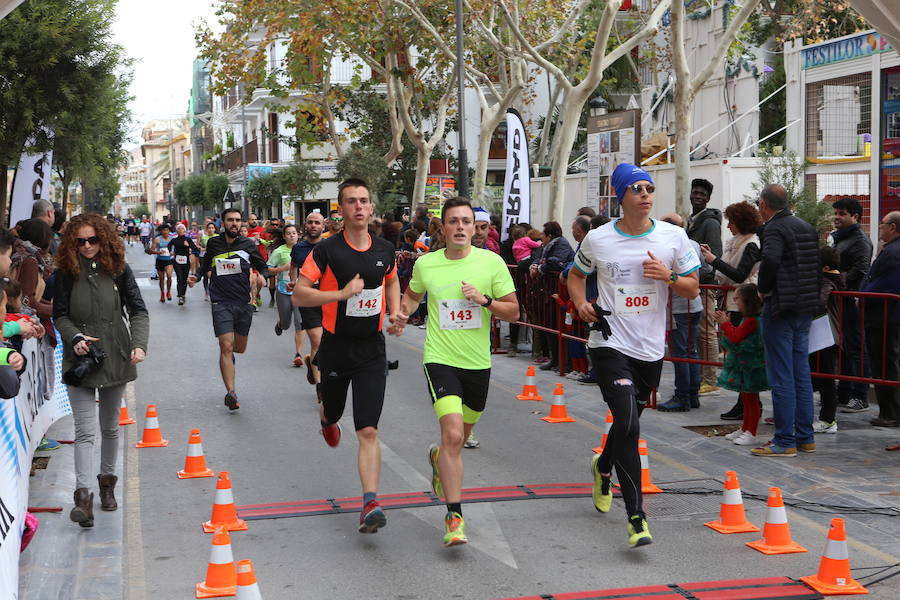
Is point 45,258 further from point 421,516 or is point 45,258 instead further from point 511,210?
point 511,210

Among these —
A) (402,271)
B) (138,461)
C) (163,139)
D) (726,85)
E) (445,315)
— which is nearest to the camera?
(445,315)

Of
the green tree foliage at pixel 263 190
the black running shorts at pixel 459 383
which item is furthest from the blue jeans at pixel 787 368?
the green tree foliage at pixel 263 190

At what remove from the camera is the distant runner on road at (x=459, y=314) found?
20.2 feet

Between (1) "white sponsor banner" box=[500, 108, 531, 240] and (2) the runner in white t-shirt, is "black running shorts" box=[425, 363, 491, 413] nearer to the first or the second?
(2) the runner in white t-shirt

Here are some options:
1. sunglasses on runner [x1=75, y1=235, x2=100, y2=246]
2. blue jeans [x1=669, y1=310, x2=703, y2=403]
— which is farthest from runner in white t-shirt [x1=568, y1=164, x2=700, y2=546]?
blue jeans [x1=669, y1=310, x2=703, y2=403]

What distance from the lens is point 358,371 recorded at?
6.54m

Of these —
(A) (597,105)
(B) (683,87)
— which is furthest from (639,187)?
(A) (597,105)

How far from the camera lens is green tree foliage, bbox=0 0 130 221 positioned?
16.3 metres

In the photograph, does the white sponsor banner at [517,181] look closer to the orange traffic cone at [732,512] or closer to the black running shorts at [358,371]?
the black running shorts at [358,371]

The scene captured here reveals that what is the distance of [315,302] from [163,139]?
18581cm

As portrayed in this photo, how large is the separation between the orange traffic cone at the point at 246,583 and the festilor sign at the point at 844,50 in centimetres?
1578

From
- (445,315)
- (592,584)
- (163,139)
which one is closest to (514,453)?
(445,315)

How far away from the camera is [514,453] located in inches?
336

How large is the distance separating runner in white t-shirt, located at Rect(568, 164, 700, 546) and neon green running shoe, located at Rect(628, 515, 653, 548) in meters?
0.23
